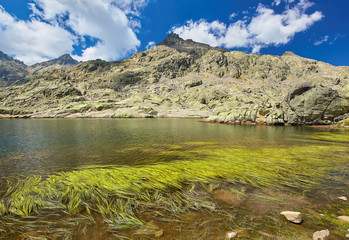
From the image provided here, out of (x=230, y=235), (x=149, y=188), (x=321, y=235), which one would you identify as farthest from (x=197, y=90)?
(x=230, y=235)

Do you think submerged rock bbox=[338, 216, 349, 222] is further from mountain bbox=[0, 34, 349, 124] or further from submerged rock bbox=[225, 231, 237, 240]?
mountain bbox=[0, 34, 349, 124]

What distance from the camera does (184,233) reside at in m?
3.15

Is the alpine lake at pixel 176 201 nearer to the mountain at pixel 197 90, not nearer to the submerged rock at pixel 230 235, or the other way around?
the submerged rock at pixel 230 235

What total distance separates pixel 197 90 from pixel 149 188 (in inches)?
4782

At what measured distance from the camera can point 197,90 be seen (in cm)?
12225

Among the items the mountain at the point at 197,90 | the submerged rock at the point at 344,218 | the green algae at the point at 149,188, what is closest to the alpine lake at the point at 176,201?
the green algae at the point at 149,188

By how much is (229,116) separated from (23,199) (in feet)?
151

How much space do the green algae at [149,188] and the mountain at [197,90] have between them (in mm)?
36644

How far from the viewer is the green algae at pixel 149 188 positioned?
3.97 meters

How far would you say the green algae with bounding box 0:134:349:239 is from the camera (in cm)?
397

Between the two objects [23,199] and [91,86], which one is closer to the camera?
[23,199]

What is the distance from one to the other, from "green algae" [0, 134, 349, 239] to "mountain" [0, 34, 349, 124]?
1443 inches

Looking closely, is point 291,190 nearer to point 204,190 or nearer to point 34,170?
point 204,190

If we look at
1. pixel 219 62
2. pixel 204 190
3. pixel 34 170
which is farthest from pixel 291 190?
pixel 219 62
